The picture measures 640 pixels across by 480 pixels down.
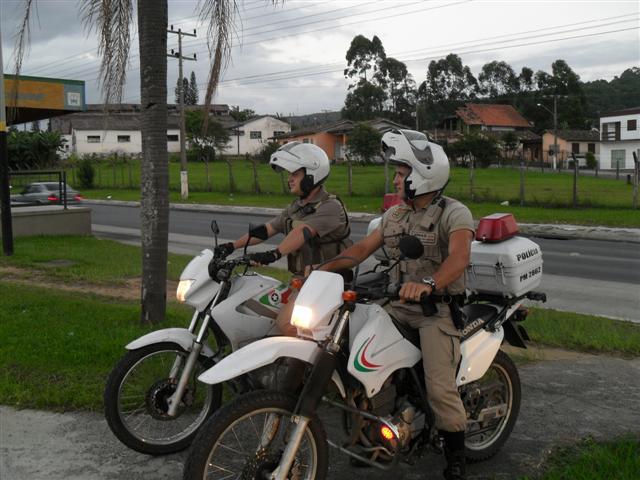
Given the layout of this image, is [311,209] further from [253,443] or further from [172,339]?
[253,443]

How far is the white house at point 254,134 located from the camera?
88.8 meters

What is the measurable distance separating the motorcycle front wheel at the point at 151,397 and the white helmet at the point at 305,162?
1.31 m

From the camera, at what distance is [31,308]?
8.18 meters

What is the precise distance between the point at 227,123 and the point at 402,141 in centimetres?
8781

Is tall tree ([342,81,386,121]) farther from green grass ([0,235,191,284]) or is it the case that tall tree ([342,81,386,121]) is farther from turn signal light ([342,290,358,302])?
turn signal light ([342,290,358,302])

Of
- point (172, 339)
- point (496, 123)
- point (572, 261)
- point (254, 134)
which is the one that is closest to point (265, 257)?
point (172, 339)

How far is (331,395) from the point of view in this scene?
12.5ft

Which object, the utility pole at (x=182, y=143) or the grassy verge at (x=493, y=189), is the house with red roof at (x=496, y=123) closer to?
the grassy verge at (x=493, y=189)

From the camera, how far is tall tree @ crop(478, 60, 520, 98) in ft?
379

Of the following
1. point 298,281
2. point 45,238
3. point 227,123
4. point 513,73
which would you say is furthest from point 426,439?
point 513,73

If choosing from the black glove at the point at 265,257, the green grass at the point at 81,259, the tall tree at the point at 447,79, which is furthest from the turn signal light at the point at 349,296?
→ the tall tree at the point at 447,79

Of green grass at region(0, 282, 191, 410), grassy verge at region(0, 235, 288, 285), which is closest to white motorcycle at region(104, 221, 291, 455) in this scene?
green grass at region(0, 282, 191, 410)

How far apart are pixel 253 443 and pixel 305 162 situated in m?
1.94

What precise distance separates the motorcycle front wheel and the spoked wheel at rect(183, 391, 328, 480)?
991mm
